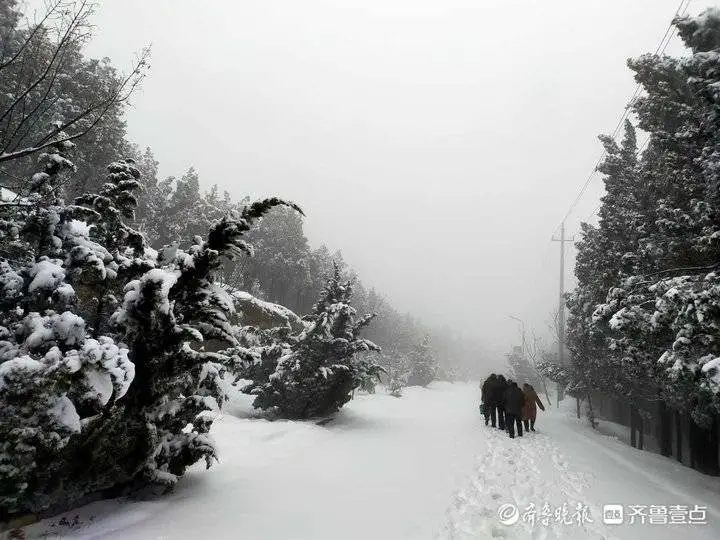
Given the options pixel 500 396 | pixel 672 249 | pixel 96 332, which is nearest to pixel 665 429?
pixel 500 396

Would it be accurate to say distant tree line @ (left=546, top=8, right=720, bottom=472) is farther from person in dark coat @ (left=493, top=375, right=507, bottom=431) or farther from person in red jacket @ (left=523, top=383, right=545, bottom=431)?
person in dark coat @ (left=493, top=375, right=507, bottom=431)

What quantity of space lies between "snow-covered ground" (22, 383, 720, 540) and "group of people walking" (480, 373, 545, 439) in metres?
1.76

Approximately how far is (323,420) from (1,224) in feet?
26.4

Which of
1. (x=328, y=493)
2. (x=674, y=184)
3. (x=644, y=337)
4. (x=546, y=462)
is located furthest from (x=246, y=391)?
(x=674, y=184)

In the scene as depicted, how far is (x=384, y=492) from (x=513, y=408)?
7529 mm

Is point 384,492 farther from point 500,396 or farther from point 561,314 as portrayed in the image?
point 561,314

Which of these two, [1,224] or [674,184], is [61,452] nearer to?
[1,224]

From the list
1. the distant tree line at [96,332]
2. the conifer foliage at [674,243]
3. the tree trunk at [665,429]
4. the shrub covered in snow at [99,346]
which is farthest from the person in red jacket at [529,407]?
the shrub covered in snow at [99,346]

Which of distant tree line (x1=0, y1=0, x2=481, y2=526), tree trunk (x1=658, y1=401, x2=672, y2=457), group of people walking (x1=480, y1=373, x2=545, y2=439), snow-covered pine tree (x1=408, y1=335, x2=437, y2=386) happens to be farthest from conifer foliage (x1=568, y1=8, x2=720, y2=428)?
snow-covered pine tree (x1=408, y1=335, x2=437, y2=386)

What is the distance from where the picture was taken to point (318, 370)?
409 inches

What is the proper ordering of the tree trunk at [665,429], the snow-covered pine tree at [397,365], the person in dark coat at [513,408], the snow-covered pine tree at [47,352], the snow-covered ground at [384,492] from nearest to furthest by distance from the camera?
1. the snow-covered pine tree at [47,352]
2. the snow-covered ground at [384,492]
3. the person in dark coat at [513,408]
4. the tree trunk at [665,429]
5. the snow-covered pine tree at [397,365]

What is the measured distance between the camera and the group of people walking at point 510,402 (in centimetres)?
1159

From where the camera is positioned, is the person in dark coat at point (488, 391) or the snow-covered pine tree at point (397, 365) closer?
the person in dark coat at point (488, 391)

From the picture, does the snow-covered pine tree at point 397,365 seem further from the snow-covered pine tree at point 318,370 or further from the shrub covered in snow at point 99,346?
the shrub covered in snow at point 99,346
